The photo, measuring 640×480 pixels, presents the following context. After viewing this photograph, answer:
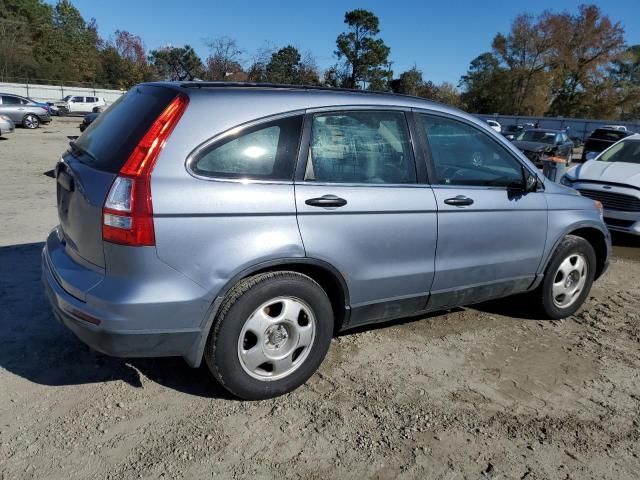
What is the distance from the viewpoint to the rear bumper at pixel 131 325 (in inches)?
108

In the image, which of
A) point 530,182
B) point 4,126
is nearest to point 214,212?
point 530,182

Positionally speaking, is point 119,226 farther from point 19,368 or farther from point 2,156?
point 2,156

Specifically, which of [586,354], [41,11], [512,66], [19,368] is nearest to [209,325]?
[19,368]

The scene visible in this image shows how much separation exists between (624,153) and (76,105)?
1575 inches

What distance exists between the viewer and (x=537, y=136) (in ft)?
63.2

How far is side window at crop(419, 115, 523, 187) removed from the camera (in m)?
3.82

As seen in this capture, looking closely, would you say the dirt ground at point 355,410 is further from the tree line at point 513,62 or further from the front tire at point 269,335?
the tree line at point 513,62

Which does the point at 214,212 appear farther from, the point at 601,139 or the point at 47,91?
the point at 47,91

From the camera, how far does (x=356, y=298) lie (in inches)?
137

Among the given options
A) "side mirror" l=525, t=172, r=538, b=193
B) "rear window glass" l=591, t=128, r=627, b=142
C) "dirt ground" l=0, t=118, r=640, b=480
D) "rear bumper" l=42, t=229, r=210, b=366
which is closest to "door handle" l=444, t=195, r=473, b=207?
"side mirror" l=525, t=172, r=538, b=193

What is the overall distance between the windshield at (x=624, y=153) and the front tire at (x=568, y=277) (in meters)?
5.21

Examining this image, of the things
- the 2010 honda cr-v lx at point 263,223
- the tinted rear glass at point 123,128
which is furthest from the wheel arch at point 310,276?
the tinted rear glass at point 123,128

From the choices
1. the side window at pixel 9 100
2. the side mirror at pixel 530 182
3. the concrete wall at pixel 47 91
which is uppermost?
the side mirror at pixel 530 182

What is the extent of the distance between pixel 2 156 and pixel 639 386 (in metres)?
14.4
